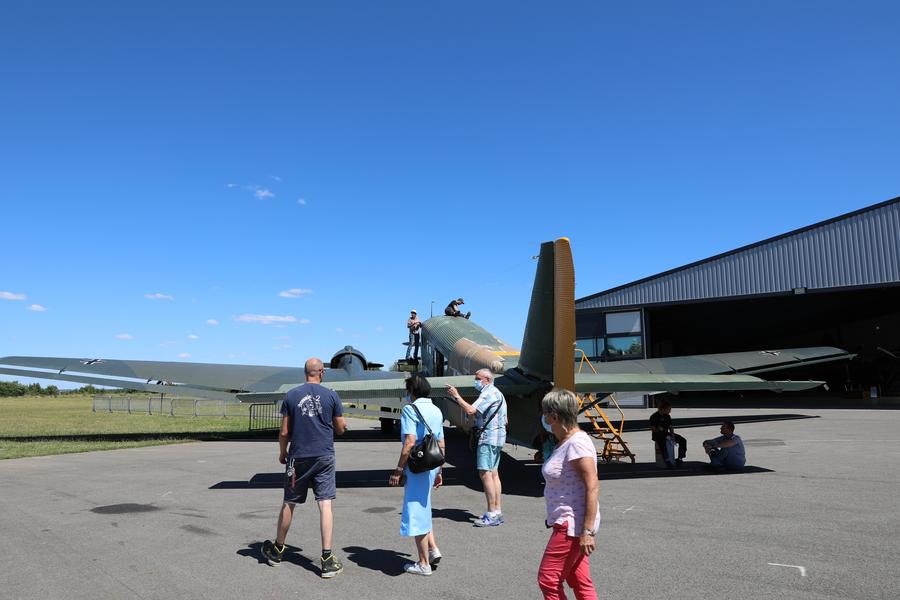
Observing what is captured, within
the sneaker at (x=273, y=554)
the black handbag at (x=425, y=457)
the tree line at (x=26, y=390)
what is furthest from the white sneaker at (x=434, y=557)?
the tree line at (x=26, y=390)

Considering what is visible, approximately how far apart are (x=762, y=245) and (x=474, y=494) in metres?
24.2

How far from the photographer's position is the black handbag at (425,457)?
5168 millimetres

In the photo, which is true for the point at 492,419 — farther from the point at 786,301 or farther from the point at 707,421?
A: the point at 786,301

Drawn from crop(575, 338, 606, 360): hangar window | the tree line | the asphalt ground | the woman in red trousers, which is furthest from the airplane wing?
the tree line

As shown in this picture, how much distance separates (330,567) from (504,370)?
616 cm

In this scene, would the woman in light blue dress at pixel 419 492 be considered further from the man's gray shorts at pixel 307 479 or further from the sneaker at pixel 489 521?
the sneaker at pixel 489 521

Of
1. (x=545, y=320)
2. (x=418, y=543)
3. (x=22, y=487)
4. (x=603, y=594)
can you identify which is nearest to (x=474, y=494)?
(x=545, y=320)

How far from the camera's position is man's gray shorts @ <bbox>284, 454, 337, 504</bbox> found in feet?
17.4

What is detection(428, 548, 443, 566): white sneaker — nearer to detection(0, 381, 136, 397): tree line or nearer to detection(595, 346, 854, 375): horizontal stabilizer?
detection(595, 346, 854, 375): horizontal stabilizer

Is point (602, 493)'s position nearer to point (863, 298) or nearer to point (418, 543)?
point (418, 543)

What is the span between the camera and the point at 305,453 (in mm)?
5336

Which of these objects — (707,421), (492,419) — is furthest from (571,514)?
(707,421)

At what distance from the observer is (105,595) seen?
4.55 metres

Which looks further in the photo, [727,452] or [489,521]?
[727,452]
